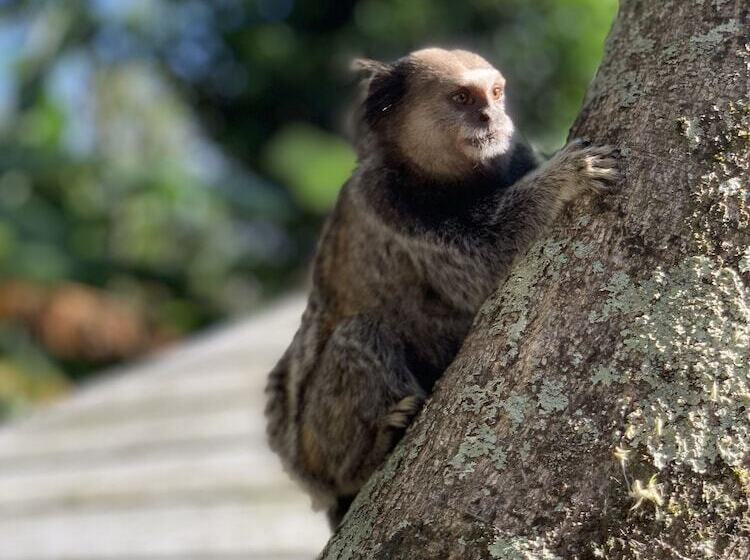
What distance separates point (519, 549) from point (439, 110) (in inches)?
90.8

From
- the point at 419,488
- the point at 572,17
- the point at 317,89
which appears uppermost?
the point at 317,89

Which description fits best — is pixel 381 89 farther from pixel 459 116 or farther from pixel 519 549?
pixel 519 549

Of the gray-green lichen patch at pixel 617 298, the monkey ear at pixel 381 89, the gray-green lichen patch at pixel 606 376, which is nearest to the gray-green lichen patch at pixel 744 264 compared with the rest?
the gray-green lichen patch at pixel 617 298

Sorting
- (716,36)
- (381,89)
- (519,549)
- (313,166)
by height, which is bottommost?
(519,549)

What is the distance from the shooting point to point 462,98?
12.9 ft

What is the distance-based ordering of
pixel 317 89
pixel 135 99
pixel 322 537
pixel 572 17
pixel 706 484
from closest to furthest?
pixel 706 484, pixel 322 537, pixel 572 17, pixel 135 99, pixel 317 89

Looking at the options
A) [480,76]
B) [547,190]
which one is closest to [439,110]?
[480,76]

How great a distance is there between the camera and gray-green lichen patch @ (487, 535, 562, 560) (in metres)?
2.02

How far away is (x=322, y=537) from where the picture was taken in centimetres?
605

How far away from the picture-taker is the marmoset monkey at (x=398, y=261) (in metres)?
3.57

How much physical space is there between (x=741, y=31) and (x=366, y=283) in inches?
72.0

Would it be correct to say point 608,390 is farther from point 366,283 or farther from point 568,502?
point 366,283

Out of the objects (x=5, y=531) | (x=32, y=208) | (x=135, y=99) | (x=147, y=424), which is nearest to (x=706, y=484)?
(x=5, y=531)

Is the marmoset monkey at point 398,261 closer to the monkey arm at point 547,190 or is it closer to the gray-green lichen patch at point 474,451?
the monkey arm at point 547,190
